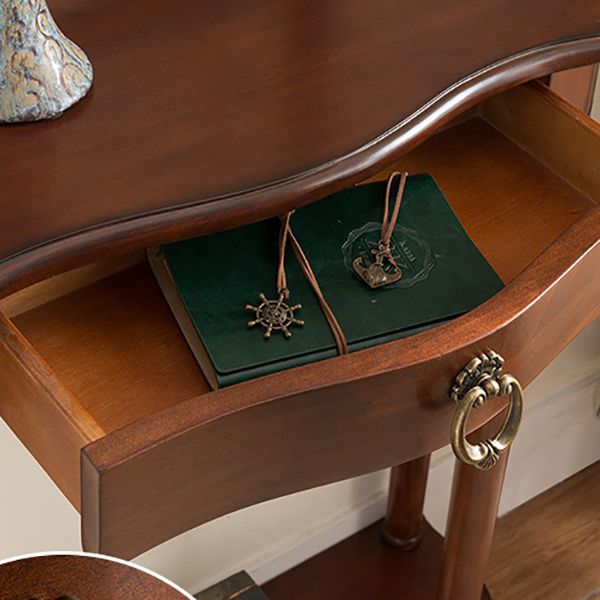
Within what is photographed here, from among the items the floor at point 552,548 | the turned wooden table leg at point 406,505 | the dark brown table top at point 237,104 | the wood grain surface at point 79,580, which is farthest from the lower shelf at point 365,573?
the wood grain surface at point 79,580

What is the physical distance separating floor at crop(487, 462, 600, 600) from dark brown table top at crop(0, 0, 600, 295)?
852 mm

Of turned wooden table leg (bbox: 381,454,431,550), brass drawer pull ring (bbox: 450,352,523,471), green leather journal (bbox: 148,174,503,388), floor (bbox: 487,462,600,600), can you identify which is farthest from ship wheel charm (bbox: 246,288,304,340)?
floor (bbox: 487,462,600,600)

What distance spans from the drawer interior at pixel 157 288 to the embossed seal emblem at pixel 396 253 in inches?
2.4

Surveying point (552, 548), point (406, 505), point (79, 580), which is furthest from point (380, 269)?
point (552, 548)

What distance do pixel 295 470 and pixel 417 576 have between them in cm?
70

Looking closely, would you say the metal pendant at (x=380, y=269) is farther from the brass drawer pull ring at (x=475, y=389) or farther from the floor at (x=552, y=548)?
the floor at (x=552, y=548)

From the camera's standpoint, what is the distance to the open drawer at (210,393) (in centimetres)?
60

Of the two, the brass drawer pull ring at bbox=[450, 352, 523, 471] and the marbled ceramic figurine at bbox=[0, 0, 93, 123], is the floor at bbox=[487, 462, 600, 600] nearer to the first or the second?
the brass drawer pull ring at bbox=[450, 352, 523, 471]

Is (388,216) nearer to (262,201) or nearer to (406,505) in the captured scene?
(262,201)

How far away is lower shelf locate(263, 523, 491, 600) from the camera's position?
1295mm

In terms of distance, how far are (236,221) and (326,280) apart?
146 mm

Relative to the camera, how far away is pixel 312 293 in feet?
2.53

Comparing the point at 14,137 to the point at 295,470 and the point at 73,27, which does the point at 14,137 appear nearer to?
the point at 73,27

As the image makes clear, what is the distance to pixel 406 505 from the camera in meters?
1.33
